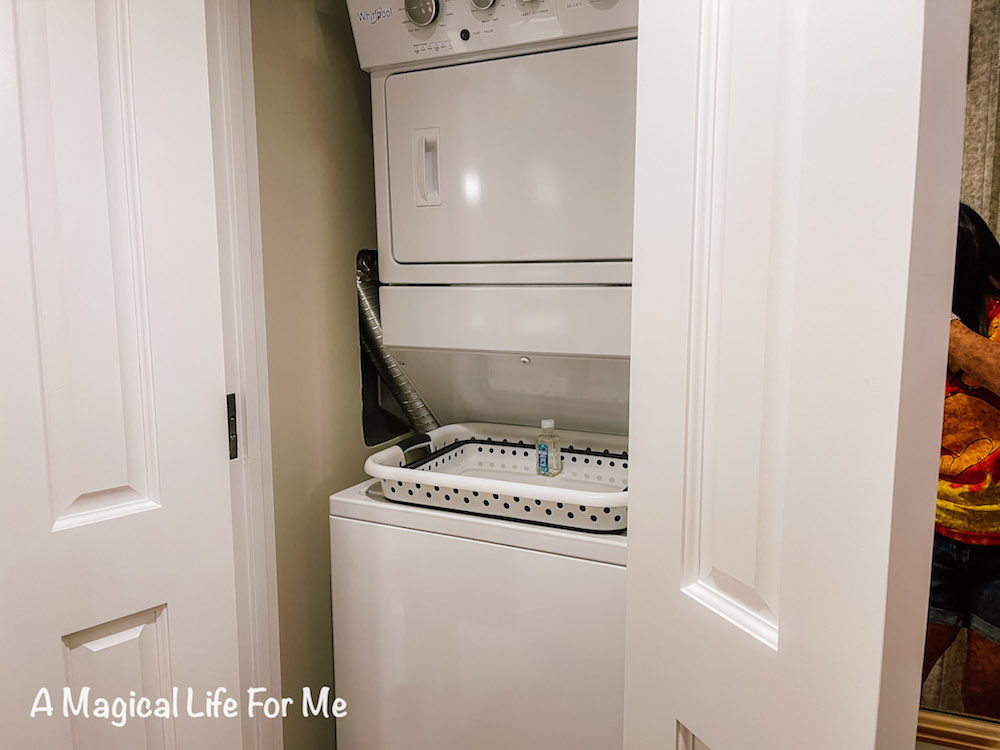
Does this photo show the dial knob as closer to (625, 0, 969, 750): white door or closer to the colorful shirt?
(625, 0, 969, 750): white door

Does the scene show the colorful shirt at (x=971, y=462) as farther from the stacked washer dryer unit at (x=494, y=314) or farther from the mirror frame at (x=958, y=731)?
the stacked washer dryer unit at (x=494, y=314)

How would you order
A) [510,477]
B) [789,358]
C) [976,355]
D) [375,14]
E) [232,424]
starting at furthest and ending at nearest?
1. [510,477]
2. [375,14]
3. [232,424]
4. [976,355]
5. [789,358]

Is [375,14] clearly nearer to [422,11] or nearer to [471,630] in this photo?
[422,11]

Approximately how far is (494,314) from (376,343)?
37 cm

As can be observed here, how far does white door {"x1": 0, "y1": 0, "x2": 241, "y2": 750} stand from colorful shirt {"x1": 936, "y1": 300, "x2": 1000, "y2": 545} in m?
1.08

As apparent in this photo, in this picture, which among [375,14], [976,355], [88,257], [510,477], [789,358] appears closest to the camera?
[789,358]

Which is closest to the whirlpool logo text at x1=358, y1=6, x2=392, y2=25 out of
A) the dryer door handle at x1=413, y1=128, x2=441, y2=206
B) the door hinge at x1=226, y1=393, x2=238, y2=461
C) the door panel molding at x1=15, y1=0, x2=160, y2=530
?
the dryer door handle at x1=413, y1=128, x2=441, y2=206

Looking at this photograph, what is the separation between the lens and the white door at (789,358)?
18.5 inches

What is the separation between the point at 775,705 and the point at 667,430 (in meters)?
0.28

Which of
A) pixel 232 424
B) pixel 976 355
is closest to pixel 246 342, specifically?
pixel 232 424

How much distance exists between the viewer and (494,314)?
4.80 ft

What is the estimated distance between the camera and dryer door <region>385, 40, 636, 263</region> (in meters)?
1.30

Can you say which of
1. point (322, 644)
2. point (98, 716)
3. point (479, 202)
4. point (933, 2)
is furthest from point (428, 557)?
point (933, 2)

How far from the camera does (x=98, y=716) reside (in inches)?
40.9
